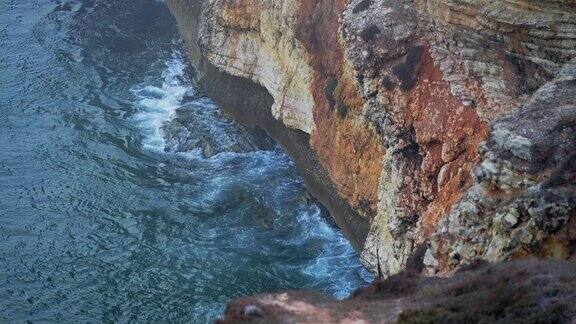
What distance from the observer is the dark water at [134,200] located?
117 ft

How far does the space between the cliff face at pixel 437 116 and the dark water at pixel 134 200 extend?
3603 mm

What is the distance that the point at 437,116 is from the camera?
3338cm

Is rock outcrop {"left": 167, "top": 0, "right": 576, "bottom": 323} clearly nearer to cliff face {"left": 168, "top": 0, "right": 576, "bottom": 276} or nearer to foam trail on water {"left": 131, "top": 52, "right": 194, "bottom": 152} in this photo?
cliff face {"left": 168, "top": 0, "right": 576, "bottom": 276}

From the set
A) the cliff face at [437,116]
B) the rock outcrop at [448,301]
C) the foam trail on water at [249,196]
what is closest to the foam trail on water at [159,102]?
the foam trail on water at [249,196]

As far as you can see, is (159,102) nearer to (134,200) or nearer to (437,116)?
(134,200)

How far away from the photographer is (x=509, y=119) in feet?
90.5

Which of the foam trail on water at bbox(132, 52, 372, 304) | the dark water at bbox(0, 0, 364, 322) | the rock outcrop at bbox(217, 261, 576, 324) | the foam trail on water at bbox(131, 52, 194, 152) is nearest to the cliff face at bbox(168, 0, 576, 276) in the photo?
the foam trail on water at bbox(132, 52, 372, 304)

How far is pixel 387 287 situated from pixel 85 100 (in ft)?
114

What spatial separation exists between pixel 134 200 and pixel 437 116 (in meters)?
18.4

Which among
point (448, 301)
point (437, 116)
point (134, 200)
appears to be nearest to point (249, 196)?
point (134, 200)

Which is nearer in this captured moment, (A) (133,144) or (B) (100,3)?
(A) (133,144)

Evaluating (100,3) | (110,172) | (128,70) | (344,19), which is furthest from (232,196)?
(100,3)

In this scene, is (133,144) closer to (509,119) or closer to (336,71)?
(336,71)

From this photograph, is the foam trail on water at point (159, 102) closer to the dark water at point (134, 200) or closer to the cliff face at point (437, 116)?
the dark water at point (134, 200)
